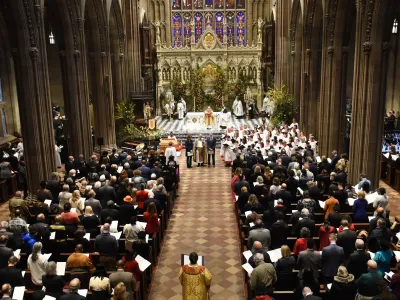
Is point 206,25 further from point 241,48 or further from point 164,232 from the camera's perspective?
point 164,232

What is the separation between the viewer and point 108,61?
23250 millimetres

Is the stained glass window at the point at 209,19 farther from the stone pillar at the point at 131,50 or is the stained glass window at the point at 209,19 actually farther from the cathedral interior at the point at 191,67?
the stone pillar at the point at 131,50

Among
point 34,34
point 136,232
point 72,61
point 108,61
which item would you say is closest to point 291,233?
point 136,232

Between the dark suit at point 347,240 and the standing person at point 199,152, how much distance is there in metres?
12.5

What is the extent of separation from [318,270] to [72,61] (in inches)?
572

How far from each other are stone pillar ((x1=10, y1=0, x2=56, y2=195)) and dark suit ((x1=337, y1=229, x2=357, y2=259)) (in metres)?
10.5

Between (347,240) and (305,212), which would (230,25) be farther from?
(347,240)

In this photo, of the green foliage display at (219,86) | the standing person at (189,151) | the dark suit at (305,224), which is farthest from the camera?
the green foliage display at (219,86)

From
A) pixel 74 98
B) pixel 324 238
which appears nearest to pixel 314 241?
pixel 324 238

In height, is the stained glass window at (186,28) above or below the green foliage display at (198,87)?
above

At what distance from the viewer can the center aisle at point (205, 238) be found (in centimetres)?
982

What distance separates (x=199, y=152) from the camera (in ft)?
68.1

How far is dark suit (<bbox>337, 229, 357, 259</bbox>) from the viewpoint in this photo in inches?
334

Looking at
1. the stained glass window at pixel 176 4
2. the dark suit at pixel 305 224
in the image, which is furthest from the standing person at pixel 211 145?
the stained glass window at pixel 176 4
